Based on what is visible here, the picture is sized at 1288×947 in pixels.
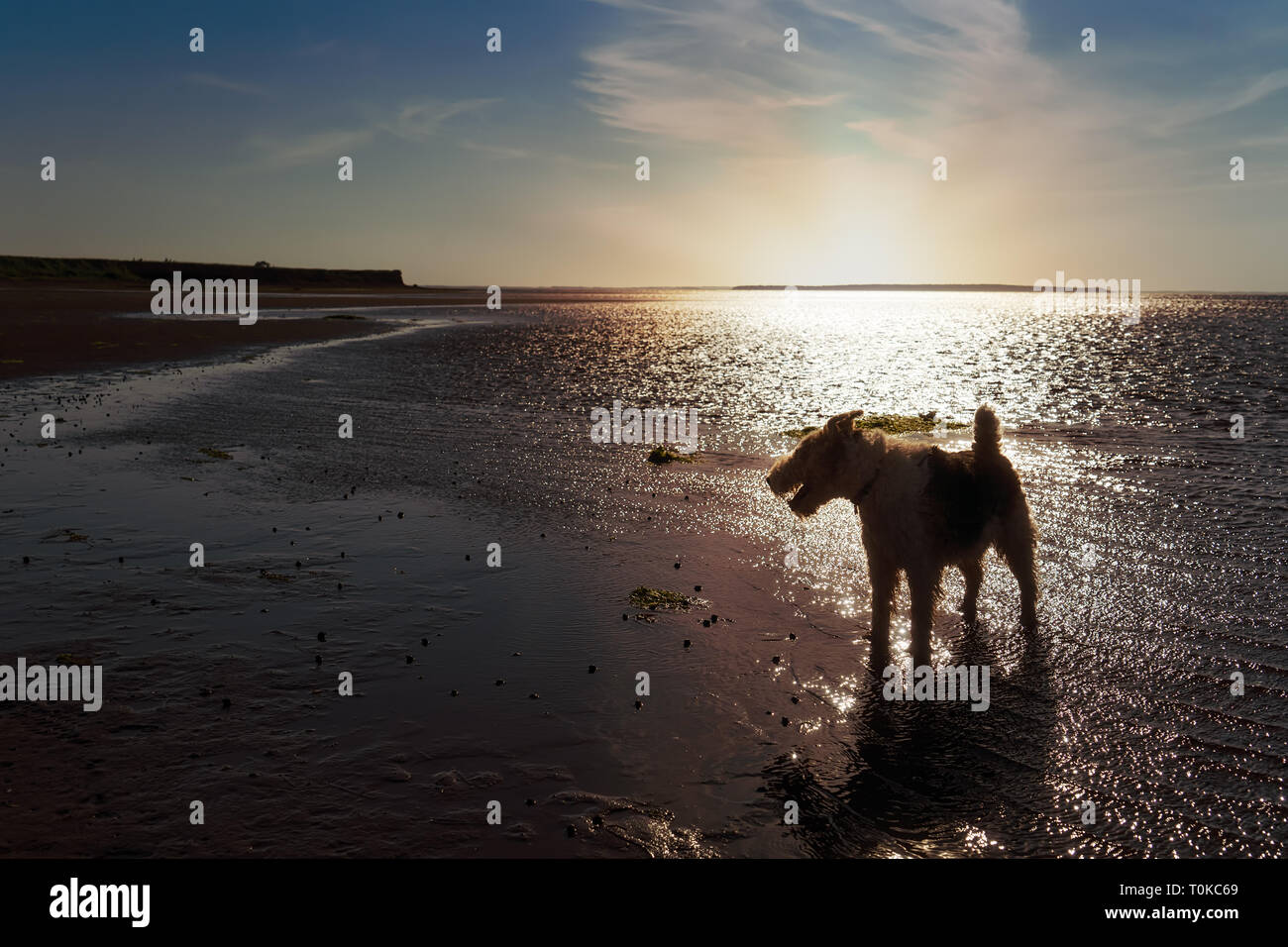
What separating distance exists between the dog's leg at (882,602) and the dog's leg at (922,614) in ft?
0.83

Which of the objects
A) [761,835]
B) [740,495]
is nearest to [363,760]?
[761,835]

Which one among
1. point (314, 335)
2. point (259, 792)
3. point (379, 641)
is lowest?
point (259, 792)

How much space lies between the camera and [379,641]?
7516 mm

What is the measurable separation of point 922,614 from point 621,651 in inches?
115

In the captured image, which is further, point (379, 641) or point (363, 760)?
point (379, 641)

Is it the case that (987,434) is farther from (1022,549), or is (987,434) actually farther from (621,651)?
(621,651)

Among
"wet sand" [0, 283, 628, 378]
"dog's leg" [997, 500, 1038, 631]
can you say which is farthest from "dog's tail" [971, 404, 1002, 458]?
"wet sand" [0, 283, 628, 378]

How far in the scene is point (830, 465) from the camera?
785 centimetres

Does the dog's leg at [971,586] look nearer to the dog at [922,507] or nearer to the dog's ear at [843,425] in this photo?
the dog at [922,507]

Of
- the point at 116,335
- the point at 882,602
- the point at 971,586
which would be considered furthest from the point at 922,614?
the point at 116,335

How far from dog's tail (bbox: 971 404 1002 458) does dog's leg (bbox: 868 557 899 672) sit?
1452 mm
